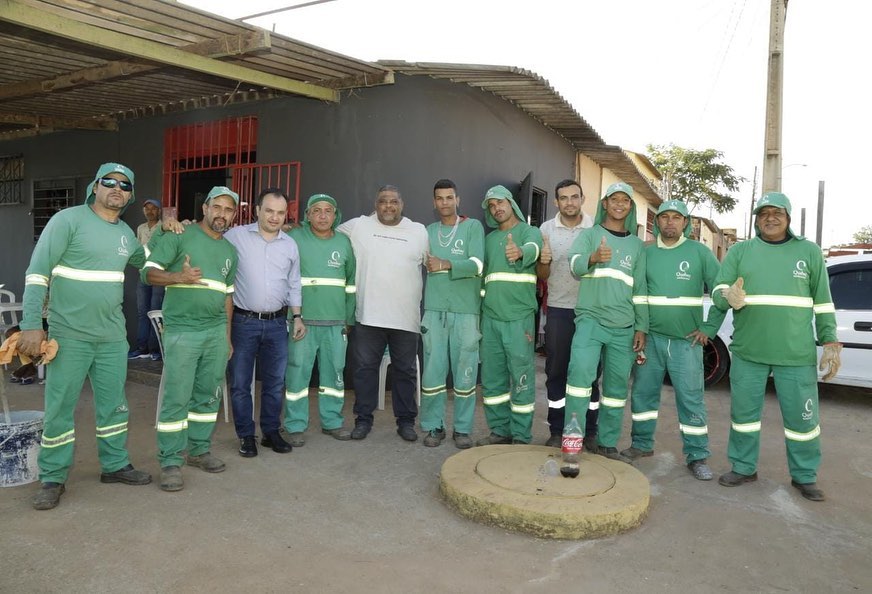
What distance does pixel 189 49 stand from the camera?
201 inches

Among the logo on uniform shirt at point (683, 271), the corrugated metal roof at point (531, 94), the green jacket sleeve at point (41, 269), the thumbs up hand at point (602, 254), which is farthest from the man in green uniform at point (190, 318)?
the logo on uniform shirt at point (683, 271)

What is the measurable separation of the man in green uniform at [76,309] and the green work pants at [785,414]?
4.10m

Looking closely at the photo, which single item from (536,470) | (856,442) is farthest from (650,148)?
(536,470)

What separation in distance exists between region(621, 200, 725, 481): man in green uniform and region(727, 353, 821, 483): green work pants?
25 centimetres

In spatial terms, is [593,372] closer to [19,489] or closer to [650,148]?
[19,489]

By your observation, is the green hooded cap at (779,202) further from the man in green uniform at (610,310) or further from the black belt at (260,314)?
the black belt at (260,314)

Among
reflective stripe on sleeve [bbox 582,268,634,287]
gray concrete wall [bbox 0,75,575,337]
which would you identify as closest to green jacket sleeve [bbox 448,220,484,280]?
reflective stripe on sleeve [bbox 582,268,634,287]

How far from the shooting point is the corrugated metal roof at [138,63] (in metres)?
4.38

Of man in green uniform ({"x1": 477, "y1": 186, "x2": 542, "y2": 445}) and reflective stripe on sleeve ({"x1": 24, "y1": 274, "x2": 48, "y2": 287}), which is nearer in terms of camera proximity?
reflective stripe on sleeve ({"x1": 24, "y1": 274, "x2": 48, "y2": 287})

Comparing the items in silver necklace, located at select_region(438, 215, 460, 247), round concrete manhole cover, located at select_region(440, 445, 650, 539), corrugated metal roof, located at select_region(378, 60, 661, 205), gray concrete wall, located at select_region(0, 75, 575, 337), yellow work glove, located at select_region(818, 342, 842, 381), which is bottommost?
round concrete manhole cover, located at select_region(440, 445, 650, 539)

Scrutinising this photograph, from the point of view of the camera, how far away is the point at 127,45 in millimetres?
4715

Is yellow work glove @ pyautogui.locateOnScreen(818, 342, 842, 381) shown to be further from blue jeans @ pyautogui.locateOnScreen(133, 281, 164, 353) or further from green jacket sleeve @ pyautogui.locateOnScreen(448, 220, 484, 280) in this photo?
blue jeans @ pyautogui.locateOnScreen(133, 281, 164, 353)

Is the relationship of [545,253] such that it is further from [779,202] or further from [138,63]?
[138,63]

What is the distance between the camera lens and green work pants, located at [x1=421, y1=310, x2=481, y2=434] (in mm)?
5039
